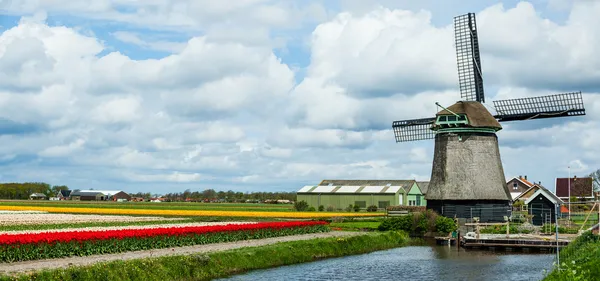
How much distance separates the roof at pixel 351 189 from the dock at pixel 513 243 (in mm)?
47930

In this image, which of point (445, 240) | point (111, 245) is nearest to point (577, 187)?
point (445, 240)

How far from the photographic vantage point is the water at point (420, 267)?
2736cm

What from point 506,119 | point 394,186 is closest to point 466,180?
point 506,119

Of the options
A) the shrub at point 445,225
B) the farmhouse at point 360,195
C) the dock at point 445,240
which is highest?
the farmhouse at point 360,195

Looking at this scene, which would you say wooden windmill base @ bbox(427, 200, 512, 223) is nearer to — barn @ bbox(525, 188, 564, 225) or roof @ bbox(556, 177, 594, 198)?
barn @ bbox(525, 188, 564, 225)

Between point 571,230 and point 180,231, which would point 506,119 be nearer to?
point 571,230

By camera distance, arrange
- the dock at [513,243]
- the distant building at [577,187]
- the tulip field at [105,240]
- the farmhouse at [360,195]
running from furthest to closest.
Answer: the farmhouse at [360,195], the distant building at [577,187], the dock at [513,243], the tulip field at [105,240]

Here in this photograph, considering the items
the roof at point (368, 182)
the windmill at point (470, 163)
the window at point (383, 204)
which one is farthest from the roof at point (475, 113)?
the roof at point (368, 182)

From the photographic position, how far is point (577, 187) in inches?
3654

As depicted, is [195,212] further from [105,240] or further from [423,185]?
[105,240]

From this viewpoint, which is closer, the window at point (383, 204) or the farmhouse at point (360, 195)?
the window at point (383, 204)

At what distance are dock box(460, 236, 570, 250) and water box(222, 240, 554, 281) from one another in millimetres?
1384

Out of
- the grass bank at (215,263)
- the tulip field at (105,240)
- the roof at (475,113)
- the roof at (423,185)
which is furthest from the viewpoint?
the roof at (423,185)

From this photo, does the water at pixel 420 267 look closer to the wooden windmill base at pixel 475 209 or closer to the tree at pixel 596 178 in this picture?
the wooden windmill base at pixel 475 209
